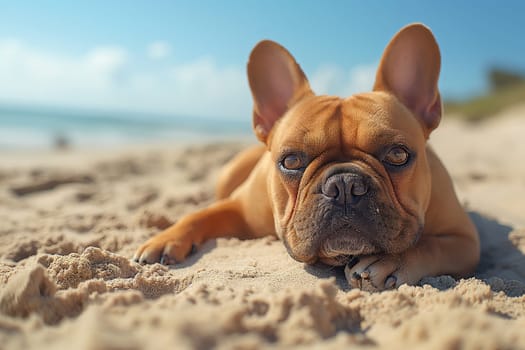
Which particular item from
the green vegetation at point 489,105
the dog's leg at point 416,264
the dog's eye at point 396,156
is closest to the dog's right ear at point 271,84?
the dog's eye at point 396,156

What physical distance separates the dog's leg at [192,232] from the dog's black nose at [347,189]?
1.02m

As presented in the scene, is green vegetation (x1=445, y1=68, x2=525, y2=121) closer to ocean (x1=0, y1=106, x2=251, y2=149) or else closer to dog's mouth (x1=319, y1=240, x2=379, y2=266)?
ocean (x1=0, y1=106, x2=251, y2=149)

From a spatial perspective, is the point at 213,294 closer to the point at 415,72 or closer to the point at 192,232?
the point at 192,232

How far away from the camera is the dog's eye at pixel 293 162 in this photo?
8.55ft

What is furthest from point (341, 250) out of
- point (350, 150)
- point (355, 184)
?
point (350, 150)

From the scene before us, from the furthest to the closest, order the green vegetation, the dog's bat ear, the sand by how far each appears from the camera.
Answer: the green vegetation, the dog's bat ear, the sand

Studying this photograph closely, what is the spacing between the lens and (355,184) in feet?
7.45

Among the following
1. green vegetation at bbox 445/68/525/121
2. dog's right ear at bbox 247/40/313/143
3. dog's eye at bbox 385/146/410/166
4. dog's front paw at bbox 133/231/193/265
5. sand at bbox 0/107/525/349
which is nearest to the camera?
sand at bbox 0/107/525/349

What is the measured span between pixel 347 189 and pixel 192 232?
3.89 ft

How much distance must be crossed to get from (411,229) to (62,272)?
5.11 ft

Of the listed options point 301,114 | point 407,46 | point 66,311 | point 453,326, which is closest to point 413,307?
point 453,326

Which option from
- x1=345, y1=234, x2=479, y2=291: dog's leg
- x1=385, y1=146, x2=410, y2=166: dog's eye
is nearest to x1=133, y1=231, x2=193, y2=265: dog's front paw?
x1=345, y1=234, x2=479, y2=291: dog's leg

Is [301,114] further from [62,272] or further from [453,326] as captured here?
[453,326]

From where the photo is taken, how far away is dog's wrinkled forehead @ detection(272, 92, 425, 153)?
254cm
